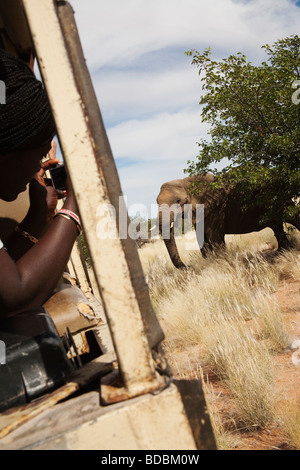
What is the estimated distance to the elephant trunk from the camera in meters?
11.0

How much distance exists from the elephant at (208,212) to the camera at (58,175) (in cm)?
809

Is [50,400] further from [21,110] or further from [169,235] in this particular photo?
[169,235]

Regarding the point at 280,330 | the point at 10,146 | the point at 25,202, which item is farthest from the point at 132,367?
the point at 280,330

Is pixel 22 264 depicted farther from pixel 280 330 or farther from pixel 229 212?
pixel 229 212

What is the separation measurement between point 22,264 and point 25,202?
155 centimetres

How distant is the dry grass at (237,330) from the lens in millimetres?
2992

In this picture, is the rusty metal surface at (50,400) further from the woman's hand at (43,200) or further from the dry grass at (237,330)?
the dry grass at (237,330)

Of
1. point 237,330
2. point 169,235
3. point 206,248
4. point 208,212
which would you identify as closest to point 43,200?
point 237,330

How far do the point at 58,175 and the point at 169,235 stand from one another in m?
9.24

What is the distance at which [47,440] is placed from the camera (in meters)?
0.92

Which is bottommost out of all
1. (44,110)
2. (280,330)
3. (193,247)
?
(193,247)

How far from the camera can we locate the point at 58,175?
2.06 metres

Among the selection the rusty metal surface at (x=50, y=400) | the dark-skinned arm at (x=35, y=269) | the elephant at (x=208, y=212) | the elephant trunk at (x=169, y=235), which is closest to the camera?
the rusty metal surface at (x=50, y=400)

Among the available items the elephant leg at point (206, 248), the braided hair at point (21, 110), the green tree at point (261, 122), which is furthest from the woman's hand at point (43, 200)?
the elephant leg at point (206, 248)
